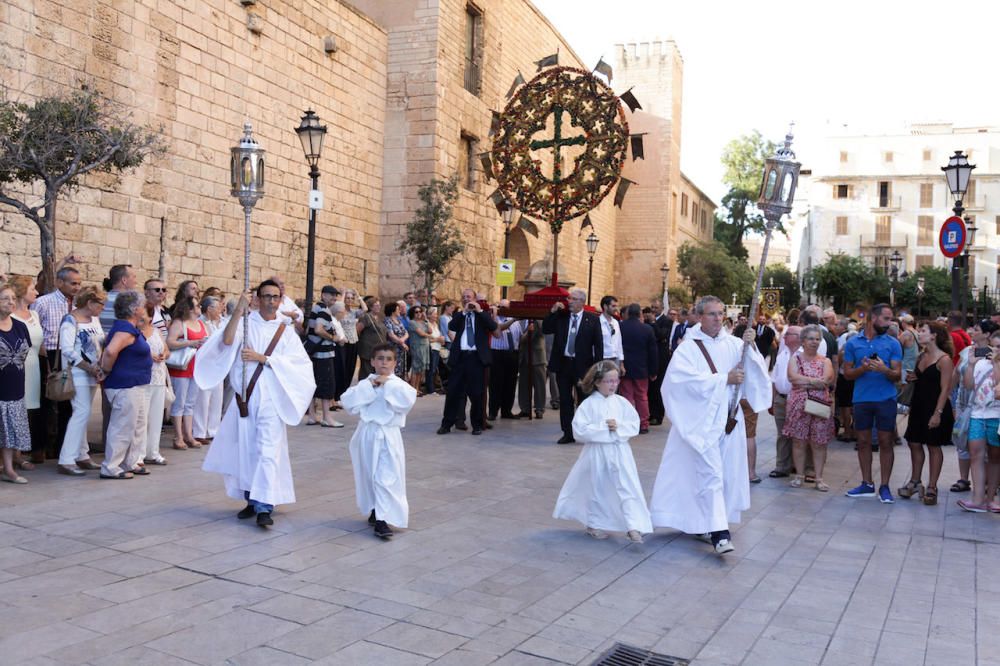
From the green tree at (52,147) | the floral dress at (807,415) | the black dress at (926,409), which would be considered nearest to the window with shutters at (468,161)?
the green tree at (52,147)

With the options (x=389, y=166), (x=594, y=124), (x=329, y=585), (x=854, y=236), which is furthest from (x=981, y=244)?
(x=329, y=585)

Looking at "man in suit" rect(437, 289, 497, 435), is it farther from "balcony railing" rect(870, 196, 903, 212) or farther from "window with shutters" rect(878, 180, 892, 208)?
"window with shutters" rect(878, 180, 892, 208)

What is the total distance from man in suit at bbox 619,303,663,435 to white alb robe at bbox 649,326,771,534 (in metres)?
4.94

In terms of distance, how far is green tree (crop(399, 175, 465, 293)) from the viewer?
18.8m

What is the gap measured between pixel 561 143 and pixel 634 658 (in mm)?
9029

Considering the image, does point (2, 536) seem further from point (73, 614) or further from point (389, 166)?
point (389, 166)

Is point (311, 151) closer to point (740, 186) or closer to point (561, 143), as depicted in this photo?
point (561, 143)

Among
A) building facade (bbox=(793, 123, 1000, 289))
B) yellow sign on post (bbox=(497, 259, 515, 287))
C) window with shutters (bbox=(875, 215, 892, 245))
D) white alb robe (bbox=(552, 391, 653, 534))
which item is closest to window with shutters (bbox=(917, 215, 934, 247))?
building facade (bbox=(793, 123, 1000, 289))

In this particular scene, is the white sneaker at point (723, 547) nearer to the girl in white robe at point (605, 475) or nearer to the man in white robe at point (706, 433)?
the man in white robe at point (706, 433)

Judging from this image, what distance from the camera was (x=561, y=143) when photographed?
12000 millimetres

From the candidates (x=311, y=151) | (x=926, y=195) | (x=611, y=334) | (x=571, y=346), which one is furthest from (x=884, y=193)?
(x=311, y=151)

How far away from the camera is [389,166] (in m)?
20.6

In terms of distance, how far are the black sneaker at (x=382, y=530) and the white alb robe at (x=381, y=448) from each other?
0.03 meters

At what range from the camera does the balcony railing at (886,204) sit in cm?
5400
